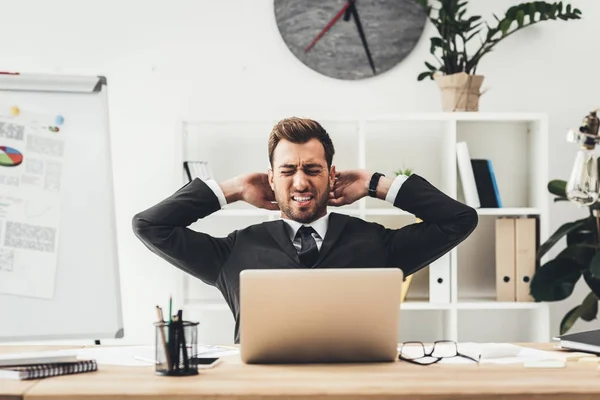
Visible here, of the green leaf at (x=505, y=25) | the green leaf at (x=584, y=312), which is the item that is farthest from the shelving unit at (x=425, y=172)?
the green leaf at (x=505, y=25)

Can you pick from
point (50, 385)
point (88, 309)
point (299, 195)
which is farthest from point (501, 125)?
point (50, 385)

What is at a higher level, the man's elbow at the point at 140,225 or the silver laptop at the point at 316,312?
the man's elbow at the point at 140,225

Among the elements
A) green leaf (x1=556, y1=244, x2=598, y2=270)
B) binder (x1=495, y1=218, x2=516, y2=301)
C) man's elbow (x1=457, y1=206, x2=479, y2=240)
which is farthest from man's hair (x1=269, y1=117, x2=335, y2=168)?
green leaf (x1=556, y1=244, x2=598, y2=270)

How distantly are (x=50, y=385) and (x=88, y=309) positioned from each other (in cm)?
65

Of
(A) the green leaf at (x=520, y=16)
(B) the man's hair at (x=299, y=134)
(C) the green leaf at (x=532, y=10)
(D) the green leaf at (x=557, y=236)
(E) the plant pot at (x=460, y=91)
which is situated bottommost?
(D) the green leaf at (x=557, y=236)

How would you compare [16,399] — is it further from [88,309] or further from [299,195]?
[299,195]

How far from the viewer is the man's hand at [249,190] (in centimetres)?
274

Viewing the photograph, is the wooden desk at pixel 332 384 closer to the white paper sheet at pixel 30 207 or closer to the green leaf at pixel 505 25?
the white paper sheet at pixel 30 207

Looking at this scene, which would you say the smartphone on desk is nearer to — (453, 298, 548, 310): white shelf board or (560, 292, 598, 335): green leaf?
(453, 298, 548, 310): white shelf board

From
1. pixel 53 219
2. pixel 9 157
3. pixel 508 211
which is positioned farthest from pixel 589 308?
pixel 9 157

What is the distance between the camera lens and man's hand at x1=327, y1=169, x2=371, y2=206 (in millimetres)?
2762

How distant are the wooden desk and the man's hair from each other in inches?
42.0

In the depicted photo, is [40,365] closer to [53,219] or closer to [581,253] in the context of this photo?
[53,219]

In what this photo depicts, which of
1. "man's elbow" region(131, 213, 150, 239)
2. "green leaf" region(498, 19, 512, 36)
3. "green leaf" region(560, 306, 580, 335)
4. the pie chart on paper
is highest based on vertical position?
"green leaf" region(498, 19, 512, 36)
